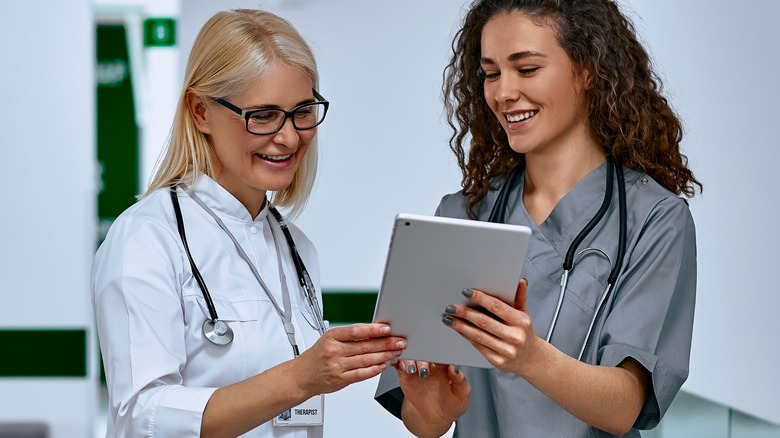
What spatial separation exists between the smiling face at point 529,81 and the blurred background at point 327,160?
43.5 inches

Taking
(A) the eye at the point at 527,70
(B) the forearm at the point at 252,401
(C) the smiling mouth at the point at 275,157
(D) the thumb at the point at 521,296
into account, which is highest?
(A) the eye at the point at 527,70

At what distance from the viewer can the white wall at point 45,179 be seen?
10.8 ft

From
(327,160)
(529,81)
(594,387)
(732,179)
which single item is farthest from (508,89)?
(327,160)

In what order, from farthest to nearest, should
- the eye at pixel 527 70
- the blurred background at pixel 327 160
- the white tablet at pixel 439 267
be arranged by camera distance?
the blurred background at pixel 327 160 < the eye at pixel 527 70 < the white tablet at pixel 439 267

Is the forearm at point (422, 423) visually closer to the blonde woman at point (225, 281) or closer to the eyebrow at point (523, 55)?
the blonde woman at point (225, 281)

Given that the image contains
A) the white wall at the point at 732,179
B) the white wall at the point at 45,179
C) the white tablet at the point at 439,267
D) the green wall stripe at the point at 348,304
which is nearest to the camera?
the white tablet at the point at 439,267

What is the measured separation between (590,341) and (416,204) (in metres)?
1.71

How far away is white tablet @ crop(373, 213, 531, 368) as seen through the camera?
1207 mm

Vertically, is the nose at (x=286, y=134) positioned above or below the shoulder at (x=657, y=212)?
above

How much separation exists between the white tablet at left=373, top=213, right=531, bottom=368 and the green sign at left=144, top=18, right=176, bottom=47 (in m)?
2.49

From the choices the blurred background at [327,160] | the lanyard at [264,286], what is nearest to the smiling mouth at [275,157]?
the lanyard at [264,286]

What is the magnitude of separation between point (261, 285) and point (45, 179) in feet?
6.85

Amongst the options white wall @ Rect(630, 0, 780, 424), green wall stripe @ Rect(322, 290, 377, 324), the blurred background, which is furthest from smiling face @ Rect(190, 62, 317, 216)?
green wall stripe @ Rect(322, 290, 377, 324)

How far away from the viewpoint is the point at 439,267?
4.09 ft
